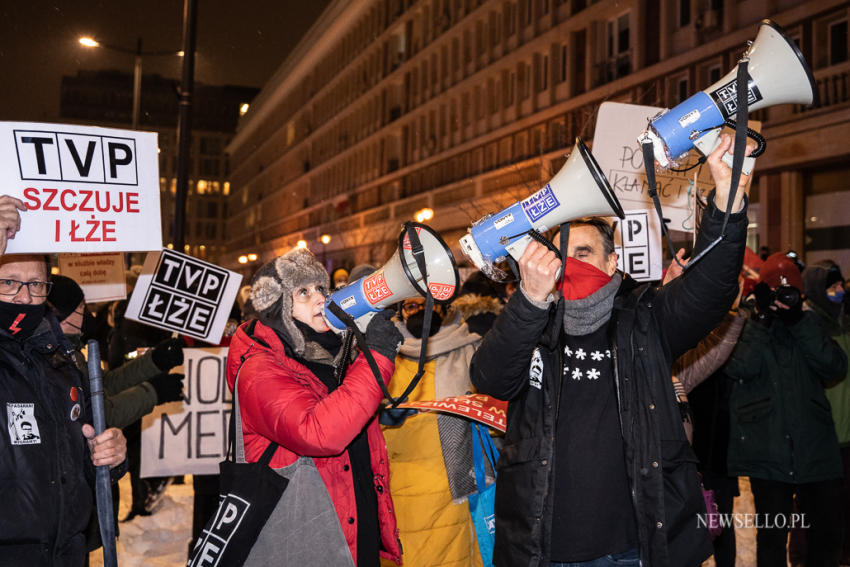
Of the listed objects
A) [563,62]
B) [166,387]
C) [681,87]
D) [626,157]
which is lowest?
[166,387]

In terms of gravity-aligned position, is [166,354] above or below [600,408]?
above

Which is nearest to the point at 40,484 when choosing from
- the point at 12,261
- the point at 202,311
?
the point at 12,261

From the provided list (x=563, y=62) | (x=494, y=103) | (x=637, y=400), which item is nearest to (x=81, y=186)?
(x=637, y=400)

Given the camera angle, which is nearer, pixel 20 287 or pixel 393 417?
pixel 20 287

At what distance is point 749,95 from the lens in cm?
240

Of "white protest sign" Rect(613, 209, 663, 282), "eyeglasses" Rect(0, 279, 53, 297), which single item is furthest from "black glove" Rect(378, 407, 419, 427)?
"white protest sign" Rect(613, 209, 663, 282)

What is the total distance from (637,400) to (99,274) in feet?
18.3

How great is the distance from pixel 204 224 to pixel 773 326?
12443cm

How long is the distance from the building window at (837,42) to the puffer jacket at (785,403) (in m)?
15.0

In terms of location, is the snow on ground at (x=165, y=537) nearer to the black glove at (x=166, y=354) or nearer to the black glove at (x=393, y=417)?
the black glove at (x=166, y=354)

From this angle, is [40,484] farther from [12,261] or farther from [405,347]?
[405,347]

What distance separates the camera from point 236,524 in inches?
110

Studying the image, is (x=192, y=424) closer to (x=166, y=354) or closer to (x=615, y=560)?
(x=166, y=354)

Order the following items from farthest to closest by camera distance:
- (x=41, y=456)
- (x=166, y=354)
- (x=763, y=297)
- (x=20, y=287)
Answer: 1. (x=763, y=297)
2. (x=166, y=354)
3. (x=20, y=287)
4. (x=41, y=456)
